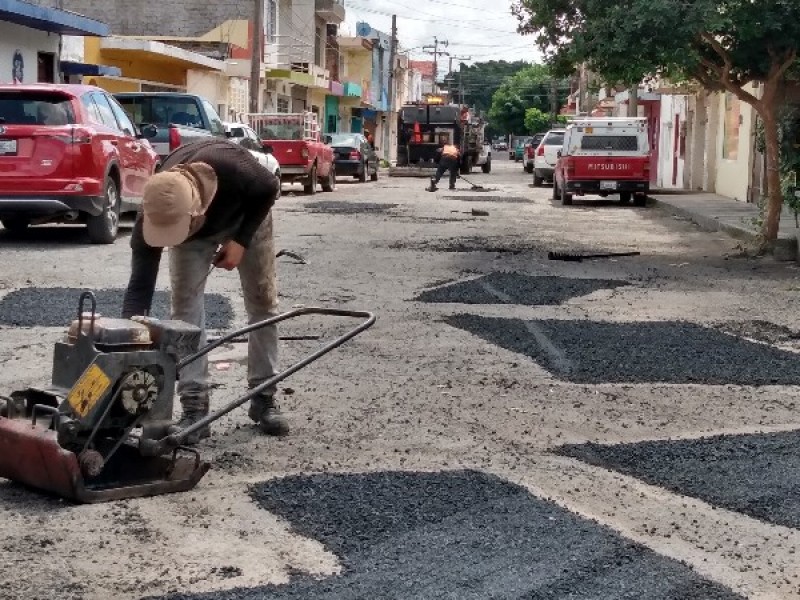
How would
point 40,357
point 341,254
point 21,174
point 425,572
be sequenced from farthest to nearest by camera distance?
point 341,254 < point 21,174 < point 40,357 < point 425,572

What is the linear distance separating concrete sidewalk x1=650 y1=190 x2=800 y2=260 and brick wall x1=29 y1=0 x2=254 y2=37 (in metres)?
19.9

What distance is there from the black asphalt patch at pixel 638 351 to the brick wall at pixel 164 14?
40621 mm

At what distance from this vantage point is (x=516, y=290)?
40.6ft

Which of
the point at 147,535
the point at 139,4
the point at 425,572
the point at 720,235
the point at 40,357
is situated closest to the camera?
the point at 425,572

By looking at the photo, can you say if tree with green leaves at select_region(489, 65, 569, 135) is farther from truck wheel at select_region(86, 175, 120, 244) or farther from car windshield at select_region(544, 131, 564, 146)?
truck wheel at select_region(86, 175, 120, 244)

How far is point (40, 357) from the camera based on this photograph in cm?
835

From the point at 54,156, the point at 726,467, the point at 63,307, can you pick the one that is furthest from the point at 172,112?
the point at 726,467

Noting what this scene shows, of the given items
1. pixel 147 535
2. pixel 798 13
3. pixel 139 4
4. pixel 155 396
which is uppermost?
pixel 139 4

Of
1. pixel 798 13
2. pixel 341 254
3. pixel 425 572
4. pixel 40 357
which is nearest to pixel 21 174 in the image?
pixel 341 254

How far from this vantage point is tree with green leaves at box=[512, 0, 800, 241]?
602 inches

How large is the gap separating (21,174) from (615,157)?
17.9 m

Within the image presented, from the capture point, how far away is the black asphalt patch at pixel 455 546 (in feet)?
14.0

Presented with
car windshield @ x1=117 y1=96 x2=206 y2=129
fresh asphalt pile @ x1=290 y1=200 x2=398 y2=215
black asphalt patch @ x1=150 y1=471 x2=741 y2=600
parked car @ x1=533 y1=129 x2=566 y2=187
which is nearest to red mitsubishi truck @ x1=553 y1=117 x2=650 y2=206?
fresh asphalt pile @ x1=290 y1=200 x2=398 y2=215

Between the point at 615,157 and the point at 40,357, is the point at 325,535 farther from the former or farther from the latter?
the point at 615,157
